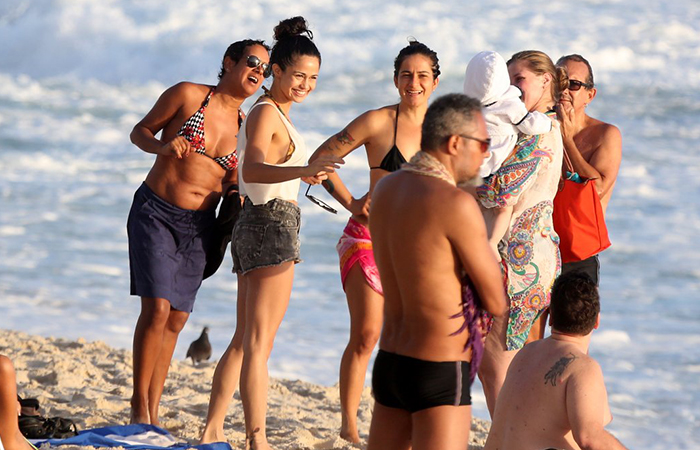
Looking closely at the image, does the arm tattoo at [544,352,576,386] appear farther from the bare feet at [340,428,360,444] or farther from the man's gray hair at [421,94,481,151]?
the bare feet at [340,428,360,444]

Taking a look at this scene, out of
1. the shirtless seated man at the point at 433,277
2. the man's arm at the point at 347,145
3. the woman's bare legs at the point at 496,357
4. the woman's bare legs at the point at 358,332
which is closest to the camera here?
the shirtless seated man at the point at 433,277

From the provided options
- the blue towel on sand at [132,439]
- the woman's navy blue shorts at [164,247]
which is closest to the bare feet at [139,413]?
the blue towel on sand at [132,439]

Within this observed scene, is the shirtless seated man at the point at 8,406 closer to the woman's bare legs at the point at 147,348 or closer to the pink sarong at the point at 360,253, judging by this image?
the woman's bare legs at the point at 147,348

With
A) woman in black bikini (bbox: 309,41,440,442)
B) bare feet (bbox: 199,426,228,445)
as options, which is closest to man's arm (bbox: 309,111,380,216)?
woman in black bikini (bbox: 309,41,440,442)

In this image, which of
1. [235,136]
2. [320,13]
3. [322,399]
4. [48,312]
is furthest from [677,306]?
[320,13]

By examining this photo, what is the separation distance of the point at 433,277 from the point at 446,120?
1.56 feet

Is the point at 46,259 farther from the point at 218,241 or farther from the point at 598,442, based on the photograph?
the point at 598,442

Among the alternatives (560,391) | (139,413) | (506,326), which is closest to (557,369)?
(560,391)

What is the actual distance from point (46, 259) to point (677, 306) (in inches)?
286

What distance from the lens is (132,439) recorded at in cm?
→ 468

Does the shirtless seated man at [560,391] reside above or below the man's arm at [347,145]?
below

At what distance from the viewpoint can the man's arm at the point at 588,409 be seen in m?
3.27

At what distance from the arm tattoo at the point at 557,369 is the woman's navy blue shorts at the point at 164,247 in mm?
2273

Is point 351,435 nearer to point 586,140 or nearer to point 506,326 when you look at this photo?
point 506,326
